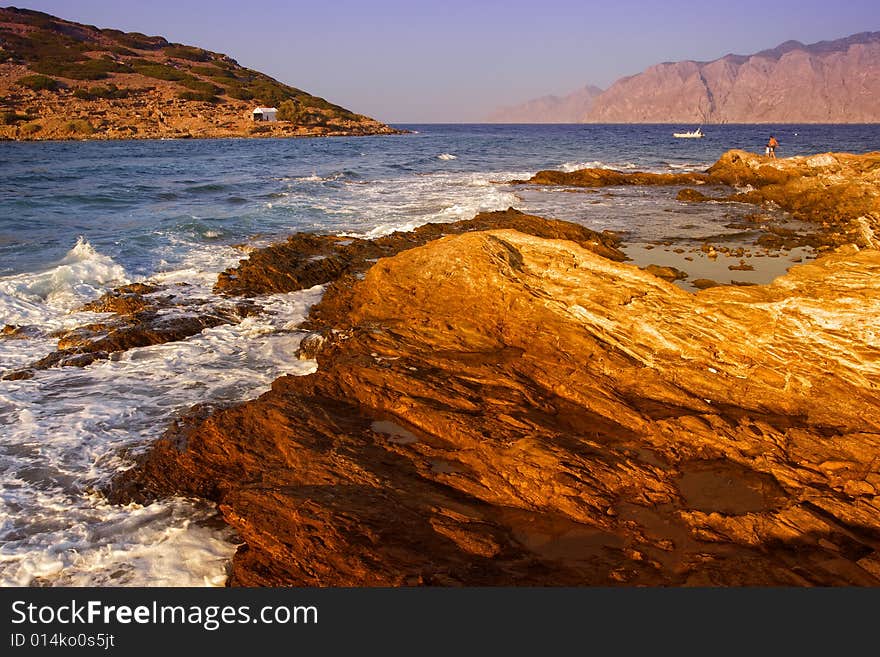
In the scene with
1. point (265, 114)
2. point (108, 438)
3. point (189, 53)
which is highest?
point (189, 53)

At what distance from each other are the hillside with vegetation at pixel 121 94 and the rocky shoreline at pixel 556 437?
7524 centimetres

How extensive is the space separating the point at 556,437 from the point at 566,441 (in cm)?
11

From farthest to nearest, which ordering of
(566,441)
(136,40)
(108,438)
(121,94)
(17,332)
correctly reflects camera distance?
(136,40), (121,94), (17,332), (108,438), (566,441)

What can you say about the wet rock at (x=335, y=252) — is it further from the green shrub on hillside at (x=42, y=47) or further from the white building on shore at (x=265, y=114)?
the green shrub on hillside at (x=42, y=47)

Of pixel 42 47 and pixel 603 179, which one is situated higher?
pixel 42 47

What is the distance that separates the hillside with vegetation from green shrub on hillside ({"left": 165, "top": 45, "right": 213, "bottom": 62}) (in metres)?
0.65

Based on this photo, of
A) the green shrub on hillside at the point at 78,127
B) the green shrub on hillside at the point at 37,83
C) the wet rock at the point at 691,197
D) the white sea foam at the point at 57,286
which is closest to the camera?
the white sea foam at the point at 57,286

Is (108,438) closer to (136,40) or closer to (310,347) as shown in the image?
(310,347)

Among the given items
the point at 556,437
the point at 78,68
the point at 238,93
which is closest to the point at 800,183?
the point at 556,437

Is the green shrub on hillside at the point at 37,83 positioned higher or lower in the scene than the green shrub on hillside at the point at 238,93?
lower

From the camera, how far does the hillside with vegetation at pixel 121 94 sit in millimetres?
70438

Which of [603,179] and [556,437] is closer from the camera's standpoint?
[556,437]

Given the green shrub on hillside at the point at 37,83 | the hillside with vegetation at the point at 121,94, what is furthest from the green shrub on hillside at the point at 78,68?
the green shrub on hillside at the point at 37,83

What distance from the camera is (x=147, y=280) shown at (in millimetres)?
12391
